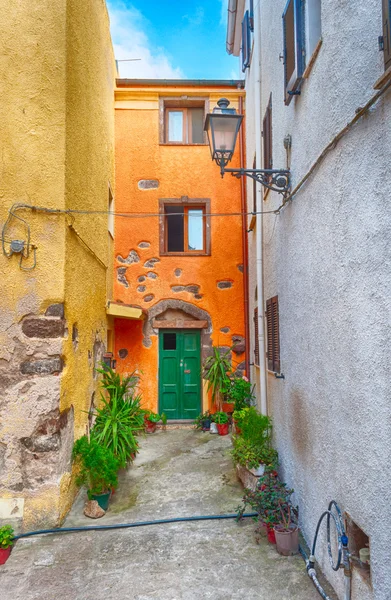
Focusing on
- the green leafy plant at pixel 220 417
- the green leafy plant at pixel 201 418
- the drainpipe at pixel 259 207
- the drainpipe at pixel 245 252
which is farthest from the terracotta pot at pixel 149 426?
the drainpipe at pixel 259 207

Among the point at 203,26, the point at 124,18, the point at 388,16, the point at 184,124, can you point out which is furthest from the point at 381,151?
the point at 203,26

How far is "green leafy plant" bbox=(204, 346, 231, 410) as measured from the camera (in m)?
8.04

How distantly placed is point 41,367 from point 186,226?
209 inches

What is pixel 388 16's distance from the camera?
2.08 metres

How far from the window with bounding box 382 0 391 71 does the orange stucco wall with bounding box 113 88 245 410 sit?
6.59m

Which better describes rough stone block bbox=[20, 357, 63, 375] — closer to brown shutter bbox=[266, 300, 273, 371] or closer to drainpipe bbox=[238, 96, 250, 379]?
brown shutter bbox=[266, 300, 273, 371]

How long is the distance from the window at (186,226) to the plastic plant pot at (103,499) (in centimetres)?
518

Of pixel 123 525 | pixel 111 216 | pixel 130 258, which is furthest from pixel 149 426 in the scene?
A: pixel 111 216

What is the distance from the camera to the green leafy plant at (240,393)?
292 inches

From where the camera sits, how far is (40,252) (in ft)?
14.5

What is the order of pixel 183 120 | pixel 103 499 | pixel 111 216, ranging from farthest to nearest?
1. pixel 183 120
2. pixel 111 216
3. pixel 103 499

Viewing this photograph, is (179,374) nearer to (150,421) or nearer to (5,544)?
(150,421)

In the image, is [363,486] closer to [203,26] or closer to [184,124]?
[184,124]

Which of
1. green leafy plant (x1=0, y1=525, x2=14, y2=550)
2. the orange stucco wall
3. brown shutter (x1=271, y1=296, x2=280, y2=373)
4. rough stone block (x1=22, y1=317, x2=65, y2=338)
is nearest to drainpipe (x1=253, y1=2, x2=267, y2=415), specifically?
brown shutter (x1=271, y1=296, x2=280, y2=373)
